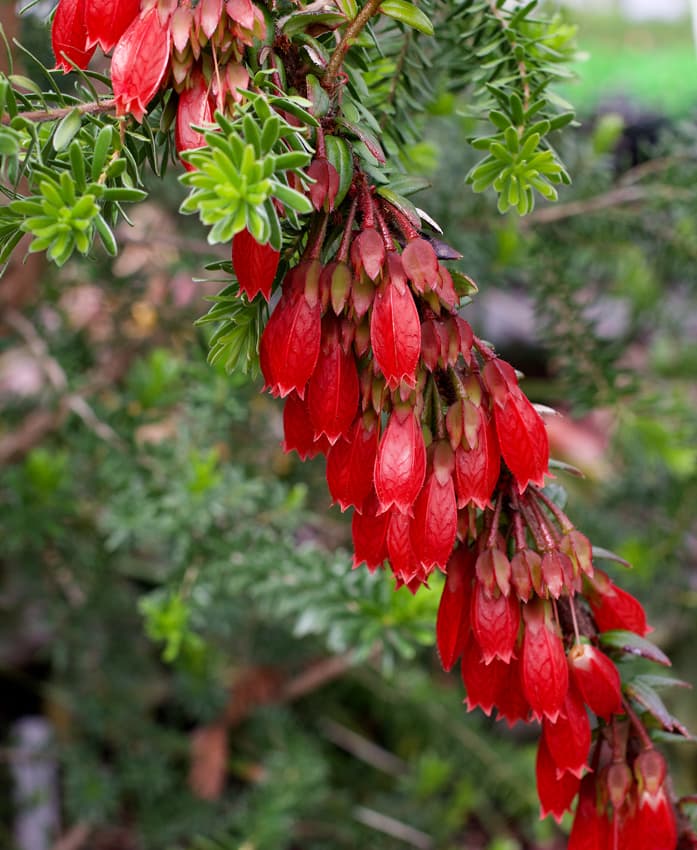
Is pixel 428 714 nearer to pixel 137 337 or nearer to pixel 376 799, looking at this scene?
pixel 376 799

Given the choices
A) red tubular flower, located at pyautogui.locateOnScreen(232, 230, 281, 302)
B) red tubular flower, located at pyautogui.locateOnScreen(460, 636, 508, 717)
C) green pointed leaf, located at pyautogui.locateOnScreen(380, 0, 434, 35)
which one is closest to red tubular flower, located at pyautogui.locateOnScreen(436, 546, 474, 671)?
red tubular flower, located at pyautogui.locateOnScreen(460, 636, 508, 717)

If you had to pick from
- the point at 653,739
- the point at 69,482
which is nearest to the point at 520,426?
the point at 653,739

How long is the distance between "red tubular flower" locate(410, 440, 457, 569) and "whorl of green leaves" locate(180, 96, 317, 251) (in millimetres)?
159

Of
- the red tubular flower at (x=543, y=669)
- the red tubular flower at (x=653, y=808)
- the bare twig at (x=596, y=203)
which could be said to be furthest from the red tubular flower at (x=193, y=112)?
the bare twig at (x=596, y=203)

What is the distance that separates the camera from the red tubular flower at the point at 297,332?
454 millimetres

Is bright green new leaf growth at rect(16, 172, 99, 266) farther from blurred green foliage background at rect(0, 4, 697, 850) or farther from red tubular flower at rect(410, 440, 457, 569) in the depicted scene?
blurred green foliage background at rect(0, 4, 697, 850)

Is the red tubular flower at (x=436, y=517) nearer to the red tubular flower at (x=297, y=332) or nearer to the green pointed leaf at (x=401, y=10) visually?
the red tubular flower at (x=297, y=332)

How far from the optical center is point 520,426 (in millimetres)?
483

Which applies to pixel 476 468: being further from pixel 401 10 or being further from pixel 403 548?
pixel 401 10

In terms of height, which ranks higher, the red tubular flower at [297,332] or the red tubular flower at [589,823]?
the red tubular flower at [297,332]

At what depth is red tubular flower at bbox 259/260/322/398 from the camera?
0.45 meters

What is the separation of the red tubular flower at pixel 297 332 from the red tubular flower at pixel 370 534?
9cm

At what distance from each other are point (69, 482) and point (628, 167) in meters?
1.06

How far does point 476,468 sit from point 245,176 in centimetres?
20
